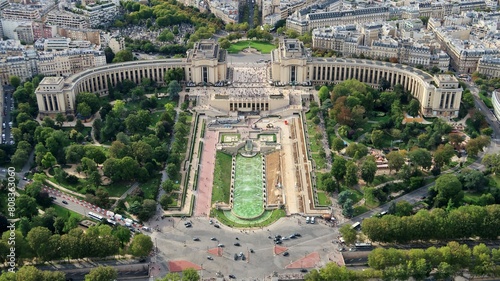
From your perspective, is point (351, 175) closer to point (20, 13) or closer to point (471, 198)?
point (471, 198)

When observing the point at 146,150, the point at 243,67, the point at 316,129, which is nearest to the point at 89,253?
the point at 146,150

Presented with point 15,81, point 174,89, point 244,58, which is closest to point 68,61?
point 15,81

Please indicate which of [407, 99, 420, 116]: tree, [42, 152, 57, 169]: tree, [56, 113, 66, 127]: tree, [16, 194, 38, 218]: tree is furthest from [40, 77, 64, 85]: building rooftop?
[407, 99, 420, 116]: tree

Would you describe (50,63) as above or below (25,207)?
above

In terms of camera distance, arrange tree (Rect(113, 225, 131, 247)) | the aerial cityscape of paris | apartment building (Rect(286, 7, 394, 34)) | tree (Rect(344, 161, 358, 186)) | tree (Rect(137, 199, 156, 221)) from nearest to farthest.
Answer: the aerial cityscape of paris
tree (Rect(113, 225, 131, 247))
tree (Rect(137, 199, 156, 221))
tree (Rect(344, 161, 358, 186))
apartment building (Rect(286, 7, 394, 34))

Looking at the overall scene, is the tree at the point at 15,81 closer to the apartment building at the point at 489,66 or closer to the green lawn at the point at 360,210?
the green lawn at the point at 360,210

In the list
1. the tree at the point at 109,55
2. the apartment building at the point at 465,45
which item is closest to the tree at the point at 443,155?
the apartment building at the point at 465,45

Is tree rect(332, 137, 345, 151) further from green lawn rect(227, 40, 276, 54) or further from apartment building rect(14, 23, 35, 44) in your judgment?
apartment building rect(14, 23, 35, 44)
